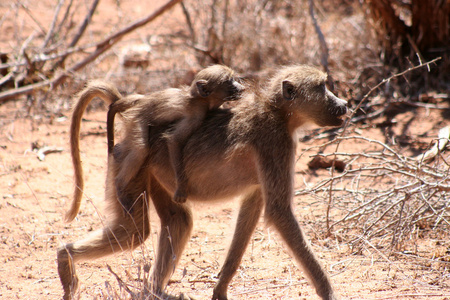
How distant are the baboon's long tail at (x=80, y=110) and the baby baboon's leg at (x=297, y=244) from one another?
146cm

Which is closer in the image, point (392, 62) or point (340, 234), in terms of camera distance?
point (340, 234)

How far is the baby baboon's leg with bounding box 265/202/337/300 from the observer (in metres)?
3.57

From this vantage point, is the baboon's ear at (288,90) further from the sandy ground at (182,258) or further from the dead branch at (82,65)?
the dead branch at (82,65)

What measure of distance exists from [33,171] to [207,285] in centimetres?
293

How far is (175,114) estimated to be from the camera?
385 cm

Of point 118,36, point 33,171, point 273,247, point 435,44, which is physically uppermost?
point 118,36

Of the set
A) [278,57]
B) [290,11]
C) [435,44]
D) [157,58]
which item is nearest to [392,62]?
[435,44]

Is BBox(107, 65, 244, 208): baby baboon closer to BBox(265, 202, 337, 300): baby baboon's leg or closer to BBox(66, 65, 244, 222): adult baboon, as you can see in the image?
BBox(66, 65, 244, 222): adult baboon

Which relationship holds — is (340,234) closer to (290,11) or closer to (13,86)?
(13,86)

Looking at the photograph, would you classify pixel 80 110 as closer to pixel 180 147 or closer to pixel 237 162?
pixel 180 147

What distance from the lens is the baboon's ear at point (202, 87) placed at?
148 inches

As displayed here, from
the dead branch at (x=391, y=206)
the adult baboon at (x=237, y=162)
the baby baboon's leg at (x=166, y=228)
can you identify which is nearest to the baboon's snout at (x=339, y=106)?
the adult baboon at (x=237, y=162)

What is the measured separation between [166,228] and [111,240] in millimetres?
451

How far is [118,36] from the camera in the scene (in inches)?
299
